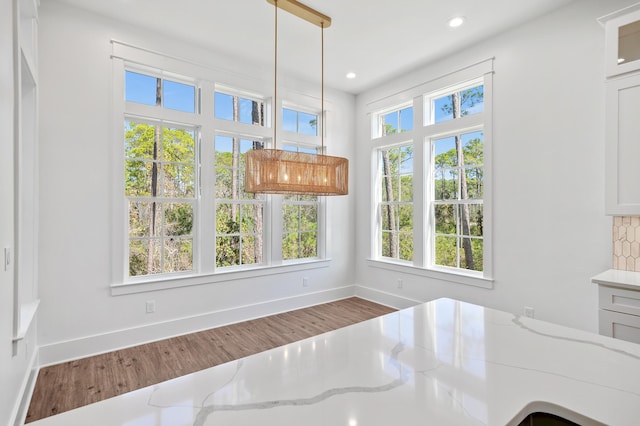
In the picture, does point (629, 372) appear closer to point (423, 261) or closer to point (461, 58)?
point (423, 261)

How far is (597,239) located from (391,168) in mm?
2579

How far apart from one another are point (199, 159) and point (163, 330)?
192 centimetres

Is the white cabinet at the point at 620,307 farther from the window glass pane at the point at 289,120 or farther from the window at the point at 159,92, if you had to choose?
the window at the point at 159,92

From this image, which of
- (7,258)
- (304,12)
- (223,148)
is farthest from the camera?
(223,148)

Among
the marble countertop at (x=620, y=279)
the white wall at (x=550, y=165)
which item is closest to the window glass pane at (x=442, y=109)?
the white wall at (x=550, y=165)

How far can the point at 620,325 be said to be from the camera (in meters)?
2.21

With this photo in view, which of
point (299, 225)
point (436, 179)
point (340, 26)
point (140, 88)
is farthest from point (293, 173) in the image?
point (436, 179)

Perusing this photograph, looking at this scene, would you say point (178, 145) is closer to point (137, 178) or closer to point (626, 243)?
point (137, 178)

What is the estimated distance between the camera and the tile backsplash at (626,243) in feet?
8.43

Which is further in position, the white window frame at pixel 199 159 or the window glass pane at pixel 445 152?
the window glass pane at pixel 445 152

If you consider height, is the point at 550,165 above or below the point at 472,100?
below

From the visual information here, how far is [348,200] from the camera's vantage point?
522 centimetres

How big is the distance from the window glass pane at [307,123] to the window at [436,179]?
2.96ft

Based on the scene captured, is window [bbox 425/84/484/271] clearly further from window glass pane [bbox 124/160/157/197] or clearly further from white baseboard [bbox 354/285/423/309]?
window glass pane [bbox 124/160/157/197]
